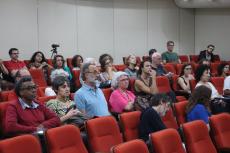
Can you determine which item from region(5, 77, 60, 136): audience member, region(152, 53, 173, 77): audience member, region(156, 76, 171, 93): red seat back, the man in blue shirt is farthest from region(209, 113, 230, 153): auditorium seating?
region(152, 53, 173, 77): audience member

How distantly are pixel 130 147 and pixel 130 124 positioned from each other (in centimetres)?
127

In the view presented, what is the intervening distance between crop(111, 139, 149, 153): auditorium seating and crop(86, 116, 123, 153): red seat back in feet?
2.58

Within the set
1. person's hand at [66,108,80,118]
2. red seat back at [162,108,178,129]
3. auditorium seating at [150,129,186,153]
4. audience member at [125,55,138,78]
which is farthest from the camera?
audience member at [125,55,138,78]

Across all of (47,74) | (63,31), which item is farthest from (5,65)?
(63,31)

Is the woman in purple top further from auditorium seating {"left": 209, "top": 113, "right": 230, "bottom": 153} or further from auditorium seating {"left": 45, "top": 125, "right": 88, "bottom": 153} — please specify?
auditorium seating {"left": 45, "top": 125, "right": 88, "bottom": 153}

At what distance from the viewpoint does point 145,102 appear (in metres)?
5.10

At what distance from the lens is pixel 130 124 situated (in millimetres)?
4207

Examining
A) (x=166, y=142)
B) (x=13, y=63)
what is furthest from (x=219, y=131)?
(x=13, y=63)

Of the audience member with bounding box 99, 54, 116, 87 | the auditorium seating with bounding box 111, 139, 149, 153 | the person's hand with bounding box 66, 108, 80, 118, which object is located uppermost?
the audience member with bounding box 99, 54, 116, 87

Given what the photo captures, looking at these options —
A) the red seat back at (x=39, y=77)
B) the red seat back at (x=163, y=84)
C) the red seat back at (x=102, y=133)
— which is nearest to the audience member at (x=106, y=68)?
the red seat back at (x=163, y=84)

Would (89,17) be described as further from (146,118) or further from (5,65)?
(146,118)

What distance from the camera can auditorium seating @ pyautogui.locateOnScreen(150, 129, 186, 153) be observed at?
3244 mm

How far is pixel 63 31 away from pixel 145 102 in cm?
558

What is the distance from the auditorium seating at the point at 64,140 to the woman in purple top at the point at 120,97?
1.88m
